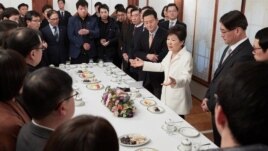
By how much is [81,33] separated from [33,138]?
4.23 meters

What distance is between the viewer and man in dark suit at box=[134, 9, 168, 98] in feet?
13.1

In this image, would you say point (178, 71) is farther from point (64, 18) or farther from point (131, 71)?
point (64, 18)

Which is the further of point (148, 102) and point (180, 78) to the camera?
point (180, 78)

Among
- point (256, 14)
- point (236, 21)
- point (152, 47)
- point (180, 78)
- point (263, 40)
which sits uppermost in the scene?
point (256, 14)

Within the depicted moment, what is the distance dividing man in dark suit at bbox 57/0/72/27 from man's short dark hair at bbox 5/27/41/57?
12.8 ft

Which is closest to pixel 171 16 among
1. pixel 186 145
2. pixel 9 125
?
pixel 186 145

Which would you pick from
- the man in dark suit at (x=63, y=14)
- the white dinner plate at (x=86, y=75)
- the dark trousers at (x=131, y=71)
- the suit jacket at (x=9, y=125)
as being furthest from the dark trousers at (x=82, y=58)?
the suit jacket at (x=9, y=125)

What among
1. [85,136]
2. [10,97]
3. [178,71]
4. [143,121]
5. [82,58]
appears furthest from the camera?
[82,58]

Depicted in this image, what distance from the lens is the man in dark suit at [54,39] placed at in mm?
5066

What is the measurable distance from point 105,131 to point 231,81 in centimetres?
44

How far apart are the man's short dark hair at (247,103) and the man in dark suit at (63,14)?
556 centimetres

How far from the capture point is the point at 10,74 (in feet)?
5.29

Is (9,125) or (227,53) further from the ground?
(227,53)

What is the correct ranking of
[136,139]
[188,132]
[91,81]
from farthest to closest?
[91,81] → [188,132] → [136,139]
